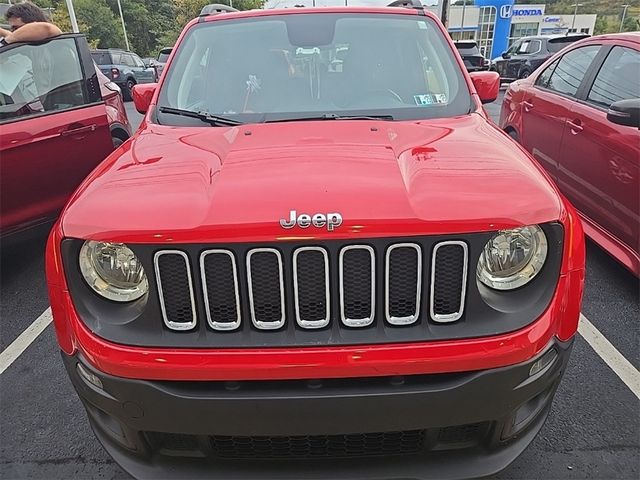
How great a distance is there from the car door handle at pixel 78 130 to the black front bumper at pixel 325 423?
272 cm

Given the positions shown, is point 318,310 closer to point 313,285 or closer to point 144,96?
point 313,285

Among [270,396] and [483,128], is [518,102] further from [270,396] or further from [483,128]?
[270,396]

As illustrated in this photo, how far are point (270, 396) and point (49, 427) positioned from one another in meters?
1.53

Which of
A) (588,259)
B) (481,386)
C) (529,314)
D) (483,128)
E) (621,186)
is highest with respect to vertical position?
(483,128)

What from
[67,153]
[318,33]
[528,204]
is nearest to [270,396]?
[528,204]

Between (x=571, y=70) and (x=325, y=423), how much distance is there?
4191 mm

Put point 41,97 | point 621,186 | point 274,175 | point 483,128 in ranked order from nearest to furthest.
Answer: point 274,175 → point 483,128 → point 621,186 → point 41,97

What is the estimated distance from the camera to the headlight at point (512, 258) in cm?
164

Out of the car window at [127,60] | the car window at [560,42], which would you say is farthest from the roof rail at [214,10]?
the car window at [127,60]

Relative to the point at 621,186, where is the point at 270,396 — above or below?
above

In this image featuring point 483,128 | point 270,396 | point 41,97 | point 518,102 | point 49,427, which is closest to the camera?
point 270,396

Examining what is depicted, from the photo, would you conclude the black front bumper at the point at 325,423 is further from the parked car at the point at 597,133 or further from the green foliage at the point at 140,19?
the green foliage at the point at 140,19

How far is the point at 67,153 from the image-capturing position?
397 cm

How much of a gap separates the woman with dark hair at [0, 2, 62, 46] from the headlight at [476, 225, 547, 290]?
3917 mm
